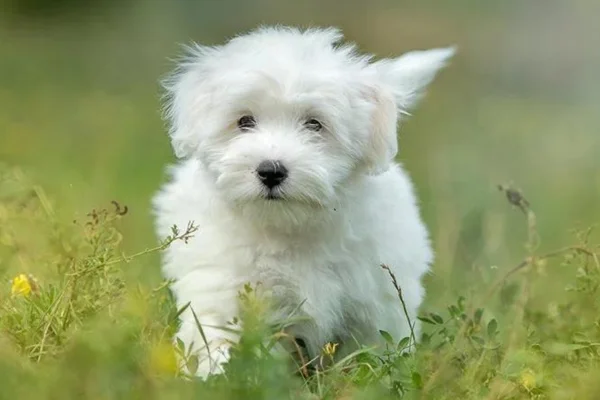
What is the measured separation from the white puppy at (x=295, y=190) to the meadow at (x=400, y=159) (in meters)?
0.21

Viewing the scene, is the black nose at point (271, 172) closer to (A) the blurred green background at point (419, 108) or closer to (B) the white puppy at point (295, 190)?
(B) the white puppy at point (295, 190)

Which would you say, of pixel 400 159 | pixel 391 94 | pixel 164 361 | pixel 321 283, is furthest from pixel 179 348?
pixel 400 159

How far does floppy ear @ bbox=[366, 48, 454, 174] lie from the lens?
457cm

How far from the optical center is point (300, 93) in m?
4.42

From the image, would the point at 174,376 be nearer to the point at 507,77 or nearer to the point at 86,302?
the point at 86,302

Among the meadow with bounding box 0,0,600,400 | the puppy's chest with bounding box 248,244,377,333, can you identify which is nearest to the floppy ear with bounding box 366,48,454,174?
the puppy's chest with bounding box 248,244,377,333

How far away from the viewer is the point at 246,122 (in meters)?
4.51

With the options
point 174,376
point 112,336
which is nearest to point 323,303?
point 174,376

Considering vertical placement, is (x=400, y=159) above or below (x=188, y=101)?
below

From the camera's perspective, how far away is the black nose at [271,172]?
421 cm

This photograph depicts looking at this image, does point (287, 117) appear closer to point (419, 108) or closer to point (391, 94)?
point (391, 94)

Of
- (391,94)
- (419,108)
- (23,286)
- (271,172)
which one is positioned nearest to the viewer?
(271,172)

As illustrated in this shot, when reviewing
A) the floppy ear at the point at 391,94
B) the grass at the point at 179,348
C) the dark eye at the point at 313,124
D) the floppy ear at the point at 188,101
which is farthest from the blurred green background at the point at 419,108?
the dark eye at the point at 313,124

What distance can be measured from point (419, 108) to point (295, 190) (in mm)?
8104
